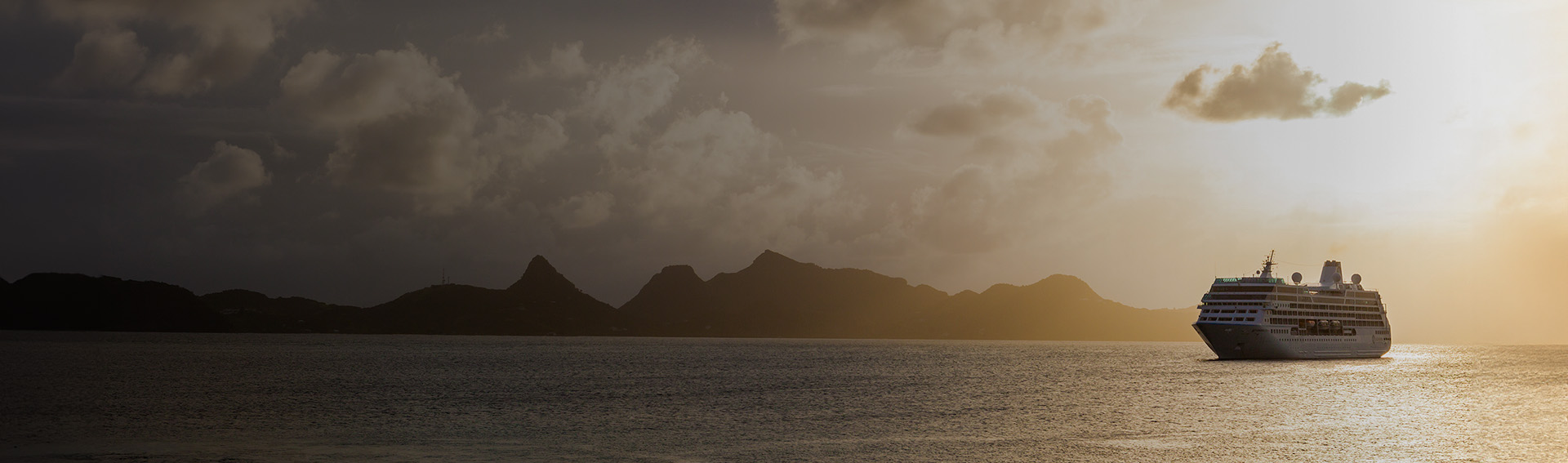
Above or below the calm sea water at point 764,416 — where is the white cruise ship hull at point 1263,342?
above

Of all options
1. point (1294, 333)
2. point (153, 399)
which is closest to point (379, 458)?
point (153, 399)

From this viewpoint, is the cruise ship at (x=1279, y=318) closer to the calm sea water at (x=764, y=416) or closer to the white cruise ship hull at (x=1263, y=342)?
the white cruise ship hull at (x=1263, y=342)

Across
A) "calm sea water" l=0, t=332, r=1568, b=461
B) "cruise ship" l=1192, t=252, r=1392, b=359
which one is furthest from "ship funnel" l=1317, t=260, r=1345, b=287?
"calm sea water" l=0, t=332, r=1568, b=461

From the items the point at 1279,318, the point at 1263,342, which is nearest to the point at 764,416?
the point at 1263,342

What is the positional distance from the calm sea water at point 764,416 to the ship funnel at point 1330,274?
4808 cm

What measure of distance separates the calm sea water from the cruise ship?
25.2 meters

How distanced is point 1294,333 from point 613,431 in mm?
126137

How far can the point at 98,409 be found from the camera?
63875mm

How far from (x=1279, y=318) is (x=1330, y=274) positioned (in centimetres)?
2872

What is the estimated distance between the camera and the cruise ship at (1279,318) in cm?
14425

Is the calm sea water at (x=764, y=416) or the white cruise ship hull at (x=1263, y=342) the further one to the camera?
the white cruise ship hull at (x=1263, y=342)

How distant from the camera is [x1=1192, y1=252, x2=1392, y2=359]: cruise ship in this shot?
14425cm

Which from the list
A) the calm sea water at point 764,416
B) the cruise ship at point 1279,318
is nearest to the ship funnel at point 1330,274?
the cruise ship at point 1279,318

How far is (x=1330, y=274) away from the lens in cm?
16875
